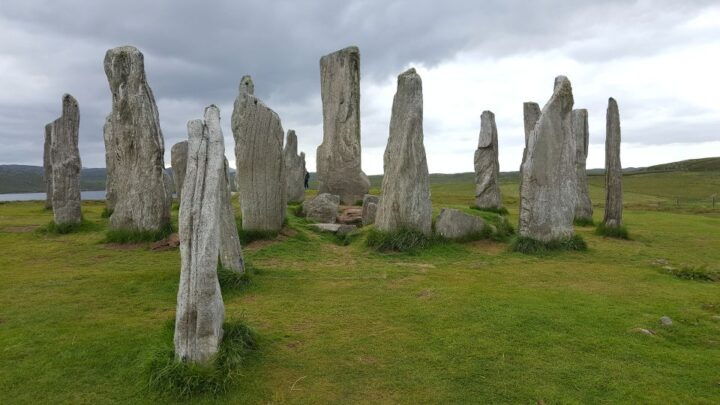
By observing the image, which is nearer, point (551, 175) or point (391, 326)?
point (391, 326)

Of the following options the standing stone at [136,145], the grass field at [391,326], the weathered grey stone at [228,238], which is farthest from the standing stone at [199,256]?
the standing stone at [136,145]

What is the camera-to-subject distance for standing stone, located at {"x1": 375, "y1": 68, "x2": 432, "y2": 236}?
1289 cm

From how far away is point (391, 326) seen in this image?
6996 mm

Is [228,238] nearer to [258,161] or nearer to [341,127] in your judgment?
[258,161]

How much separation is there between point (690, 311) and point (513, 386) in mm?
4304

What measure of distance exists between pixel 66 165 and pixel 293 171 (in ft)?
33.1

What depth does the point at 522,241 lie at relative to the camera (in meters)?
12.9

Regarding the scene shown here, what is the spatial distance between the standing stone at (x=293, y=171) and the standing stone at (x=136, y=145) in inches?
387

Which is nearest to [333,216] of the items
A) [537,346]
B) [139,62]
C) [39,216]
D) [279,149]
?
[279,149]

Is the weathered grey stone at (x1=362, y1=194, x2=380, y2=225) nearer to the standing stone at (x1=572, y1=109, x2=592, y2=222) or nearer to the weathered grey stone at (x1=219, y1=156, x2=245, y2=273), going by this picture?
the weathered grey stone at (x1=219, y1=156, x2=245, y2=273)

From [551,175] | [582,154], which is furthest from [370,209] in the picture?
[582,154]

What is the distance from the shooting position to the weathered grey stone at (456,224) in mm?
13516

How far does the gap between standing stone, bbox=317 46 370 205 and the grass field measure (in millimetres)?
7791

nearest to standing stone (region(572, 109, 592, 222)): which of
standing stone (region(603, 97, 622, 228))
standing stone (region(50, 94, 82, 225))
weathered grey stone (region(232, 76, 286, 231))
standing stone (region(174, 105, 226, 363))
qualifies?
standing stone (region(603, 97, 622, 228))
